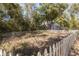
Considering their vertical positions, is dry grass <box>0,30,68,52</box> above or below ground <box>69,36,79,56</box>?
above

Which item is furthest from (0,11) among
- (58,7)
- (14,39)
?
(58,7)

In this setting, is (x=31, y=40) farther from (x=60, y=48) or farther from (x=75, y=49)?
(x=75, y=49)

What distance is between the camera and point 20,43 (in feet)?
5.45

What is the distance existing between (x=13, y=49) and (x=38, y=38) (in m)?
0.24

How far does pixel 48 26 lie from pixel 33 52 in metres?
0.26

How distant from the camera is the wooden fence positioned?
5.37ft

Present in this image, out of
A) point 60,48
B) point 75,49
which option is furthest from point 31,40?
point 75,49

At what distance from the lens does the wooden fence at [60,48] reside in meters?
1.64

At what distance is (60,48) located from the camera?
5.41 ft

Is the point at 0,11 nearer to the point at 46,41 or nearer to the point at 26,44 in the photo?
the point at 26,44

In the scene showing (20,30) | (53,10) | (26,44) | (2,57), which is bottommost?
(2,57)

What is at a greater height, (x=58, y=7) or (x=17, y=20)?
(x=58, y=7)

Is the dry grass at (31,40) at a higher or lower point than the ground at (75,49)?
higher

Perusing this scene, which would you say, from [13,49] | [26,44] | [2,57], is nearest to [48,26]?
[26,44]
